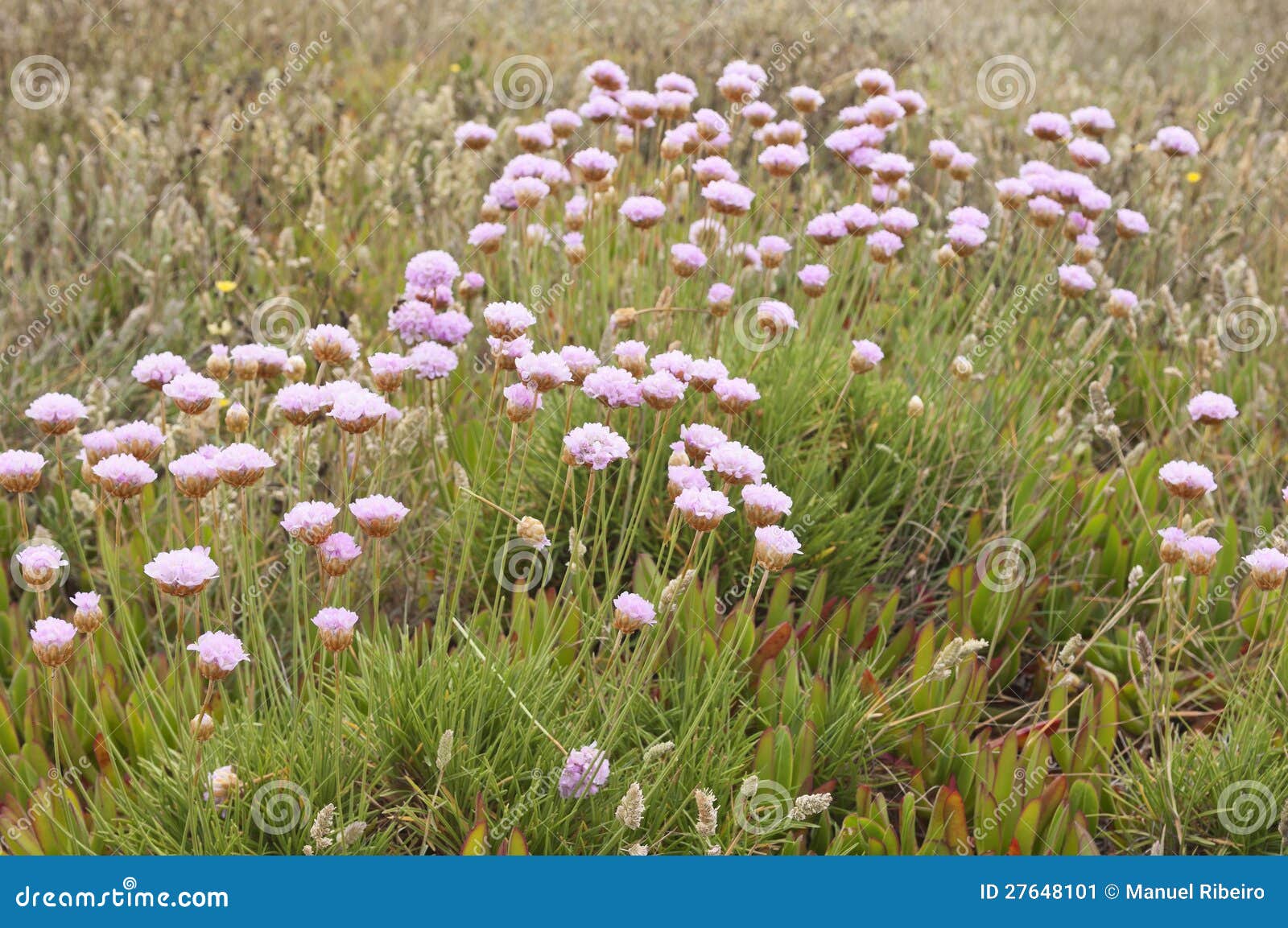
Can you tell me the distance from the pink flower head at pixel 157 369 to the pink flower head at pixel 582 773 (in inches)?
40.2

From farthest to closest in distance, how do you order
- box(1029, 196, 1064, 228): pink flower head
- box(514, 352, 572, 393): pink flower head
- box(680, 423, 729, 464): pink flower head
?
1. box(1029, 196, 1064, 228): pink flower head
2. box(680, 423, 729, 464): pink flower head
3. box(514, 352, 572, 393): pink flower head

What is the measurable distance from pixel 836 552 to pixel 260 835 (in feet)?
5.15

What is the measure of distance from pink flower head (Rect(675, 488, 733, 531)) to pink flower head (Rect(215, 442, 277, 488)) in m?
0.65

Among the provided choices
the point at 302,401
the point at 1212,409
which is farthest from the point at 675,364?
the point at 1212,409

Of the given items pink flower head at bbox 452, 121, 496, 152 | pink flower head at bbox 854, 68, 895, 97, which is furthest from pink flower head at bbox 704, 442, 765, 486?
pink flower head at bbox 854, 68, 895, 97

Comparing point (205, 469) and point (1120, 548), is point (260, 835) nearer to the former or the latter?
point (205, 469)

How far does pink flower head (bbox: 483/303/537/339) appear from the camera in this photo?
6.79 ft

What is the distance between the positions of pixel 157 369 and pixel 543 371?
0.79 m

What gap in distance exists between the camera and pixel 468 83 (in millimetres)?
6449

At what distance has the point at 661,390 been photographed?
2025 mm

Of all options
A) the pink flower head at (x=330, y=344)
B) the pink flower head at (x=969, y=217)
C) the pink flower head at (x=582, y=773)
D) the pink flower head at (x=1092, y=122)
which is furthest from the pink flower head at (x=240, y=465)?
the pink flower head at (x=1092, y=122)

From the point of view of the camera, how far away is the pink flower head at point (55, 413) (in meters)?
1.97

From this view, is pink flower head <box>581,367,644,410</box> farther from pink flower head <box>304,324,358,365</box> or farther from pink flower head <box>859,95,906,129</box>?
pink flower head <box>859,95,906,129</box>

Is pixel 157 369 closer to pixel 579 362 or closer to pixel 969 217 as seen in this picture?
pixel 579 362
